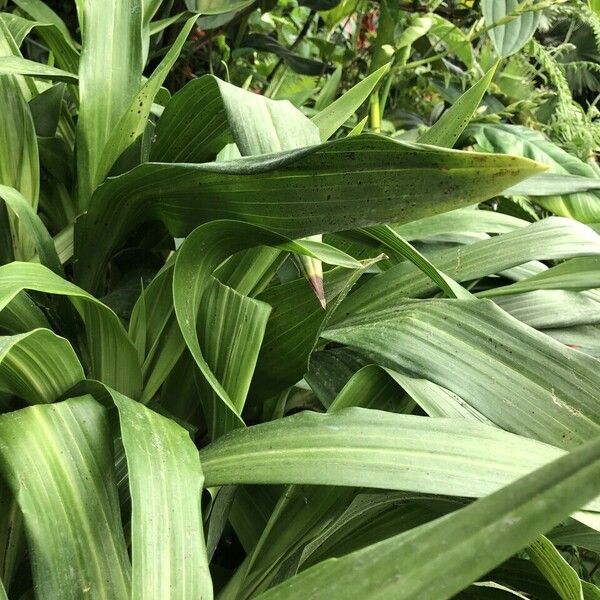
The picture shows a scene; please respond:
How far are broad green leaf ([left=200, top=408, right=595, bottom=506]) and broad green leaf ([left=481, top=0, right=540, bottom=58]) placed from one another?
0.70 meters

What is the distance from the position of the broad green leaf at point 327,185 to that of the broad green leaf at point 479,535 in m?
0.18

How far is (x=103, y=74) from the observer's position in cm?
65

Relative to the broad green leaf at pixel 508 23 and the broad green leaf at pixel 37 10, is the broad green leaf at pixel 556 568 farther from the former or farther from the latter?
the broad green leaf at pixel 37 10

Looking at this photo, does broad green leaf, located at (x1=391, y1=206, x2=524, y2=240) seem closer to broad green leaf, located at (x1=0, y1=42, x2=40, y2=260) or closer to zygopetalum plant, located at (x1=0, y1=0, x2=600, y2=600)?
zygopetalum plant, located at (x1=0, y1=0, x2=600, y2=600)

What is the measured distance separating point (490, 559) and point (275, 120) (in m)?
0.34

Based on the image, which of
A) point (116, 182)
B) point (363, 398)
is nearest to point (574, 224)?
point (363, 398)

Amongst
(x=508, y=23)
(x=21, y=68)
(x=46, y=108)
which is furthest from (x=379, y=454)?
(x=508, y=23)

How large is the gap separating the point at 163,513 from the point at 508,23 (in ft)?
2.92

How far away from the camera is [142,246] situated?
2.23 feet

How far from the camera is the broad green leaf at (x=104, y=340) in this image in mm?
451

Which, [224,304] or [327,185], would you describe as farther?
[224,304]

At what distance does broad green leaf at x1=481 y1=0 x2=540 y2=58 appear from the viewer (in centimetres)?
94

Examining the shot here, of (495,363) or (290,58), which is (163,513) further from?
(290,58)

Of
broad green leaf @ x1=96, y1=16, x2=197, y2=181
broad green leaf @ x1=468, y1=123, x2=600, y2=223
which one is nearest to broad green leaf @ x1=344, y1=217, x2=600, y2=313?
broad green leaf @ x1=96, y1=16, x2=197, y2=181
